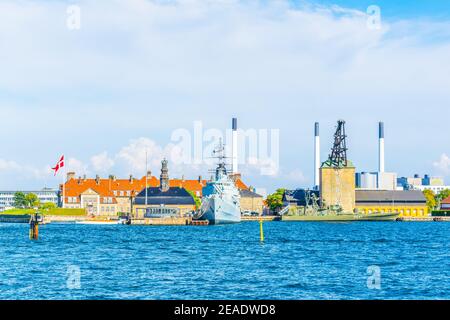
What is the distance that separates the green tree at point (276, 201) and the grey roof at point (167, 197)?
867 inches

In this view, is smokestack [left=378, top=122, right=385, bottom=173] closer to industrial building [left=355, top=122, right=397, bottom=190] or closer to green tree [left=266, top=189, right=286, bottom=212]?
industrial building [left=355, top=122, right=397, bottom=190]

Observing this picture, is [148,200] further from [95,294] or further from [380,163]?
[95,294]

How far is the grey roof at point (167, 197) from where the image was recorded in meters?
154

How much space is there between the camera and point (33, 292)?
27.7m

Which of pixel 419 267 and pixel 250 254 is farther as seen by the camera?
pixel 250 254

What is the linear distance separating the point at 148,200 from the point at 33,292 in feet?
416

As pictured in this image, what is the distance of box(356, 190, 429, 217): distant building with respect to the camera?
162 m

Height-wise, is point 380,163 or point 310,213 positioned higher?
point 380,163

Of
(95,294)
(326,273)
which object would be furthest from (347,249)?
(95,294)

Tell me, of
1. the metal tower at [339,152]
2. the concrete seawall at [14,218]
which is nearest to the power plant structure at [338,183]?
the metal tower at [339,152]

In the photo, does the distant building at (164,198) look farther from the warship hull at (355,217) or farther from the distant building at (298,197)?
the warship hull at (355,217)

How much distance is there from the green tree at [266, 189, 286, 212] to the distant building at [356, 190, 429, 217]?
18161 mm
